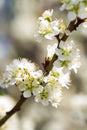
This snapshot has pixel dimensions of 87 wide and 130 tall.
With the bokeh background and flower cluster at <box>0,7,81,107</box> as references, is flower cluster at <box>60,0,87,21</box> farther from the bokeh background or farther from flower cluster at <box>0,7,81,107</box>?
the bokeh background

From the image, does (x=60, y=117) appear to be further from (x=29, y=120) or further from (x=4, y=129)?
(x=4, y=129)

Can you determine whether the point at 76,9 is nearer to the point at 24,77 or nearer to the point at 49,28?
the point at 49,28

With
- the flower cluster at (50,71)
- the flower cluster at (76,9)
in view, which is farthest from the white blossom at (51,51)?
the flower cluster at (76,9)

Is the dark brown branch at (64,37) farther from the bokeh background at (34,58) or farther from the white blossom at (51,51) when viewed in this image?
the bokeh background at (34,58)

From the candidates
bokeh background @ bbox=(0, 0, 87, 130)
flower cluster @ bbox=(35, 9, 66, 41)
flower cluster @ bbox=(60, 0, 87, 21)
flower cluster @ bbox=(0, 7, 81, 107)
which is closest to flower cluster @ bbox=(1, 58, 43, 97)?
flower cluster @ bbox=(0, 7, 81, 107)

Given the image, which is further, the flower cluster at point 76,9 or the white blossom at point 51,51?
the white blossom at point 51,51

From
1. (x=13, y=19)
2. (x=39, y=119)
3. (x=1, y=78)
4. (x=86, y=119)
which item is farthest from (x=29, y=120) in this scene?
(x=1, y=78)
